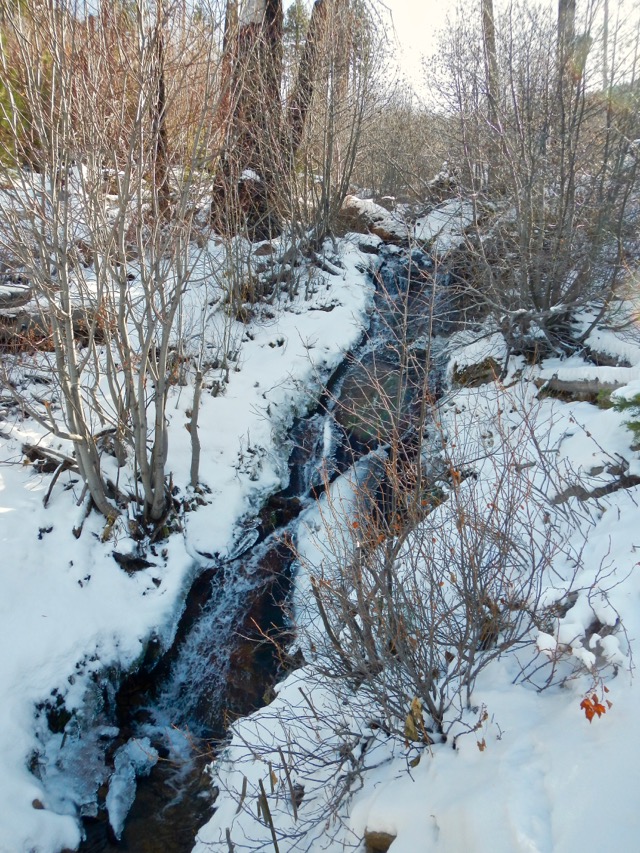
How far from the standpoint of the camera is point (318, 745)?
3.55m

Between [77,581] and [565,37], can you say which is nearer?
[77,581]

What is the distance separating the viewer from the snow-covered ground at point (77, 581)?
13.4 feet

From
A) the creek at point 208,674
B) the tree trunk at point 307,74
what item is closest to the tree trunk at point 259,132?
the tree trunk at point 307,74

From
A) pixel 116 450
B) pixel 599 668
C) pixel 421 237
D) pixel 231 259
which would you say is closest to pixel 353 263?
pixel 421 237

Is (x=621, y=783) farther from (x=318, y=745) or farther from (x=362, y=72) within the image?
(x=362, y=72)

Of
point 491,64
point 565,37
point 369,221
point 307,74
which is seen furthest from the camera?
point 369,221

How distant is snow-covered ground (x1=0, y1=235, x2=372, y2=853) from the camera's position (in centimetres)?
409

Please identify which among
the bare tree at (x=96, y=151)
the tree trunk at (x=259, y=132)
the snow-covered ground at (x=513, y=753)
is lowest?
the snow-covered ground at (x=513, y=753)

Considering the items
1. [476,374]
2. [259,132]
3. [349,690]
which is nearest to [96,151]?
[349,690]

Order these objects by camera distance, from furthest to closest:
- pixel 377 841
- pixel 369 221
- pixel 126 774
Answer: pixel 369 221 → pixel 126 774 → pixel 377 841

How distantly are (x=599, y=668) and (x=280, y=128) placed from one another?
10.1 m

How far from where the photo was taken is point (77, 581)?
518cm

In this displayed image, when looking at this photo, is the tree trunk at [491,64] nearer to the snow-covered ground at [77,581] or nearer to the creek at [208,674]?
the creek at [208,674]

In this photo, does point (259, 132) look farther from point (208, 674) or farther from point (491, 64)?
point (208, 674)
